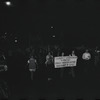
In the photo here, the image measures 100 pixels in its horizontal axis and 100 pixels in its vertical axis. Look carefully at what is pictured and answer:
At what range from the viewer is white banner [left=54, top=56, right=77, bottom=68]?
8.71 metres

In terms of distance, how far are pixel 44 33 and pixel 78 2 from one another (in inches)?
70.4

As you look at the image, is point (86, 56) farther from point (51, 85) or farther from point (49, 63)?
point (51, 85)

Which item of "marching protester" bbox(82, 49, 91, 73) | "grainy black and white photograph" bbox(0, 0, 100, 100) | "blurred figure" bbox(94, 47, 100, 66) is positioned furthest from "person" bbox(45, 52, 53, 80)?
"blurred figure" bbox(94, 47, 100, 66)

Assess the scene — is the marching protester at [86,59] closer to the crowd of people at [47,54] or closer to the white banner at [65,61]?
the crowd of people at [47,54]

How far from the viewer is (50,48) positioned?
873 centimetres

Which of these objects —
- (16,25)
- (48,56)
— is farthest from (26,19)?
(48,56)

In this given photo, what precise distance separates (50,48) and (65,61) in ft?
2.57

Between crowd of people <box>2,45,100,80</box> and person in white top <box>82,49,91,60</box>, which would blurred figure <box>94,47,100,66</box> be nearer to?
crowd of people <box>2,45,100,80</box>

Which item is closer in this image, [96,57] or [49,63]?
[49,63]

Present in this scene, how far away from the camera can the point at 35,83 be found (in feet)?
28.2

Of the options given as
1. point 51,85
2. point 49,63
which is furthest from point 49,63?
point 51,85

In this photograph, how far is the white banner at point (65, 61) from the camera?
8.71 metres

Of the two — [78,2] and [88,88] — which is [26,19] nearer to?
[78,2]

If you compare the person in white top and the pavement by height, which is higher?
the person in white top
